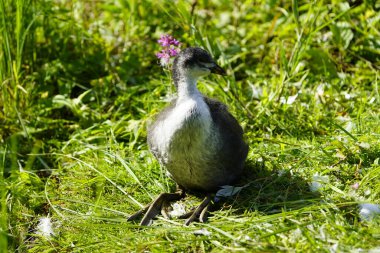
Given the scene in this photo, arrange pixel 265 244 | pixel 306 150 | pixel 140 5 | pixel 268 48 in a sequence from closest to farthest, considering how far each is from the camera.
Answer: pixel 265 244 < pixel 306 150 < pixel 268 48 < pixel 140 5

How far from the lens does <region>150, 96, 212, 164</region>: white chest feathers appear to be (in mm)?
3244

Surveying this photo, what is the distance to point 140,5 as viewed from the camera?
18.6ft

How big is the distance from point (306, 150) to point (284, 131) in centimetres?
45

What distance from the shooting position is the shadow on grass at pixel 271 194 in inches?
129

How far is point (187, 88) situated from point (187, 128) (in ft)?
0.95

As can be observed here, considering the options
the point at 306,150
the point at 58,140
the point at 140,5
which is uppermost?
the point at 140,5

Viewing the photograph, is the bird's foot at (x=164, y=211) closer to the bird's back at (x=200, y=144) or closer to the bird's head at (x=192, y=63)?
the bird's back at (x=200, y=144)

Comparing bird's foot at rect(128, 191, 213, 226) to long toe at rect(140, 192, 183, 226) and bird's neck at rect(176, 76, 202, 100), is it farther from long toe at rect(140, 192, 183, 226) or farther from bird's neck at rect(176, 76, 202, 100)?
bird's neck at rect(176, 76, 202, 100)

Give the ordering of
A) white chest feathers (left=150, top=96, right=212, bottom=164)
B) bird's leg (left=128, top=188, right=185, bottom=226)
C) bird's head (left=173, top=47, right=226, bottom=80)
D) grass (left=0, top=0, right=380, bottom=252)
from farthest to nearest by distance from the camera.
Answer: bird's head (left=173, top=47, right=226, bottom=80)
bird's leg (left=128, top=188, right=185, bottom=226)
white chest feathers (left=150, top=96, right=212, bottom=164)
grass (left=0, top=0, right=380, bottom=252)

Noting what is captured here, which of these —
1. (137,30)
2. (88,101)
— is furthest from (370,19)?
(88,101)

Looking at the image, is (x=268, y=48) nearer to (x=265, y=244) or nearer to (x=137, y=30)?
(x=137, y=30)

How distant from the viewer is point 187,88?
342cm

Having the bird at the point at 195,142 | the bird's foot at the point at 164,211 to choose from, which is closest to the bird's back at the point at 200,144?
the bird at the point at 195,142

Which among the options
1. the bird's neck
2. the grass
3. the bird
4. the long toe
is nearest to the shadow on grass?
the grass
